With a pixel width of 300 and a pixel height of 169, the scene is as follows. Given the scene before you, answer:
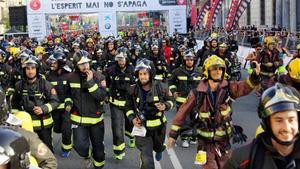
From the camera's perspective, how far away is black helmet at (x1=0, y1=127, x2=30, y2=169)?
2809mm

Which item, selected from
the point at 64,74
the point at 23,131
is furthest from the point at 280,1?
the point at 23,131

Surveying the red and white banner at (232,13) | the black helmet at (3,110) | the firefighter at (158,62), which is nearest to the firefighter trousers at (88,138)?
the black helmet at (3,110)

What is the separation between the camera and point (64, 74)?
9.60 metres

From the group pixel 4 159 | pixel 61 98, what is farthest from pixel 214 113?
pixel 61 98

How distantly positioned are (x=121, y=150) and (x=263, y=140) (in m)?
5.71

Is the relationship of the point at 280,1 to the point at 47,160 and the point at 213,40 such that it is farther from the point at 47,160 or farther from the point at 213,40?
the point at 47,160

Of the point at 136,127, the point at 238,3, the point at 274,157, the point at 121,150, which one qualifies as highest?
the point at 238,3

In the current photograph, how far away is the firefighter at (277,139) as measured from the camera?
3.13 m

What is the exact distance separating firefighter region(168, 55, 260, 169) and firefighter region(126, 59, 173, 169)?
3.61 feet

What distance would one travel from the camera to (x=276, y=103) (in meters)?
3.19

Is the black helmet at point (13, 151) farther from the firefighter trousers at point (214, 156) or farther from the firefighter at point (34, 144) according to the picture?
the firefighter trousers at point (214, 156)

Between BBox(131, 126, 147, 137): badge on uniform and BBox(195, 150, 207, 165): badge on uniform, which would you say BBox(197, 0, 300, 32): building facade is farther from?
BBox(195, 150, 207, 165): badge on uniform

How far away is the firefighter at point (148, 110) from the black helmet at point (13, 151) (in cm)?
392

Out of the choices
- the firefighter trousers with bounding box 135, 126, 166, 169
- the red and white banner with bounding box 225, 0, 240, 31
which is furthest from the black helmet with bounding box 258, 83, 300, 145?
the red and white banner with bounding box 225, 0, 240, 31
